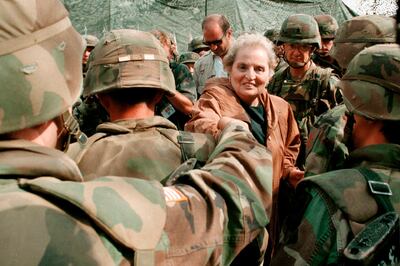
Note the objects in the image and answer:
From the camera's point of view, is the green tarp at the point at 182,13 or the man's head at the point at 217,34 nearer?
the man's head at the point at 217,34

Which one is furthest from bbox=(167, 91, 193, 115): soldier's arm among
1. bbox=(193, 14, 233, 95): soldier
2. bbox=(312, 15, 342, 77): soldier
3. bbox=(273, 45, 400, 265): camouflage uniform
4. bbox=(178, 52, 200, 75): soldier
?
bbox=(178, 52, 200, 75): soldier

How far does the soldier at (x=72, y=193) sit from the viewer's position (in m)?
1.41

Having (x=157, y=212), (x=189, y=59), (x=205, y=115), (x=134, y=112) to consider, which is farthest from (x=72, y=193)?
(x=189, y=59)

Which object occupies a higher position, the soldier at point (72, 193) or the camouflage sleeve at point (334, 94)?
the soldier at point (72, 193)

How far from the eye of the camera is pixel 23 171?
1475mm

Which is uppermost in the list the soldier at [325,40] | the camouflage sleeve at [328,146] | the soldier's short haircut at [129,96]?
the soldier's short haircut at [129,96]

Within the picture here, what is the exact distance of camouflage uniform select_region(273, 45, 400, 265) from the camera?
211 centimetres

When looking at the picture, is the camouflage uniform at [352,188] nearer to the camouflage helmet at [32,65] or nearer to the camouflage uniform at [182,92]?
the camouflage helmet at [32,65]

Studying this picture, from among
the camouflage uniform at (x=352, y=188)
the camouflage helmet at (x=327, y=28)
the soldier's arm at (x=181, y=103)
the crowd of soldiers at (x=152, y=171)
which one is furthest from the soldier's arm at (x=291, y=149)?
the camouflage helmet at (x=327, y=28)

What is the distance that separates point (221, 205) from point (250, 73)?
97.1 inches

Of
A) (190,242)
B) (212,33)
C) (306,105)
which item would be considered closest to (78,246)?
(190,242)

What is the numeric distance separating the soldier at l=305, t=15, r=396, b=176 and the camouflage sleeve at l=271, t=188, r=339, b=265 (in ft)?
1.57

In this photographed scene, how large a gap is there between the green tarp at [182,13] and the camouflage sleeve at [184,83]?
626 cm

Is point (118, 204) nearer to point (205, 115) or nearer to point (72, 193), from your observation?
point (72, 193)
